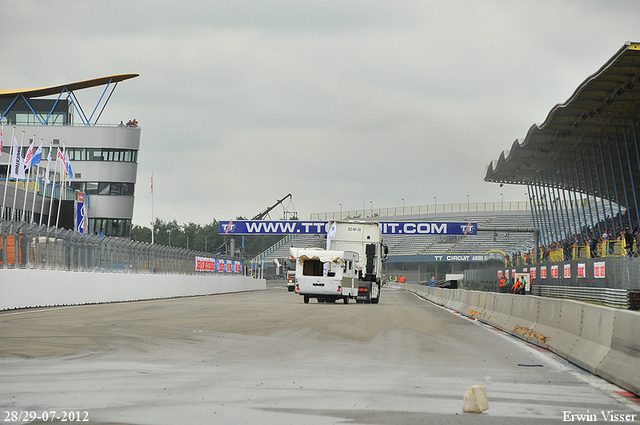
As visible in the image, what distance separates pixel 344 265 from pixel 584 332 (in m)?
23.2

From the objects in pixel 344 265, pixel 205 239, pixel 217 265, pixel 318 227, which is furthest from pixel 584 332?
pixel 205 239

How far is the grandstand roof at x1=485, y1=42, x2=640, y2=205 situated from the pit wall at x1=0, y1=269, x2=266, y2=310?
23.7 meters

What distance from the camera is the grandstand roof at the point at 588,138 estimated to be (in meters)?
37.7

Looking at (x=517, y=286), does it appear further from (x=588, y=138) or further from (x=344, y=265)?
(x=588, y=138)

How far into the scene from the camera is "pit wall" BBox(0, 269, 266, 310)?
2388 centimetres

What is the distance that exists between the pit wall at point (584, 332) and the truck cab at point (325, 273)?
1497 centimetres

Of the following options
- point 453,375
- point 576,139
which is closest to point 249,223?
point 576,139

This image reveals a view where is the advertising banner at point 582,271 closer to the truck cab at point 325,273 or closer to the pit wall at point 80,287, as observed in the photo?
the truck cab at point 325,273

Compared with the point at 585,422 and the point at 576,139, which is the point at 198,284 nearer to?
the point at 576,139

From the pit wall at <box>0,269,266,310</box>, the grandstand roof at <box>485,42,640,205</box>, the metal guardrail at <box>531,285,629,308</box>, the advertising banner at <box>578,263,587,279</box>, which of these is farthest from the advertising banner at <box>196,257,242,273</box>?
the advertising banner at <box>578,263,587,279</box>

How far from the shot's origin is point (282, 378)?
29.5 ft

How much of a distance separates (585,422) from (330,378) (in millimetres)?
3307

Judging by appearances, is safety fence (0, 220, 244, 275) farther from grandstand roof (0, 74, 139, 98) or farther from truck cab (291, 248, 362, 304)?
grandstand roof (0, 74, 139, 98)

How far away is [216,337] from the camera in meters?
14.4
